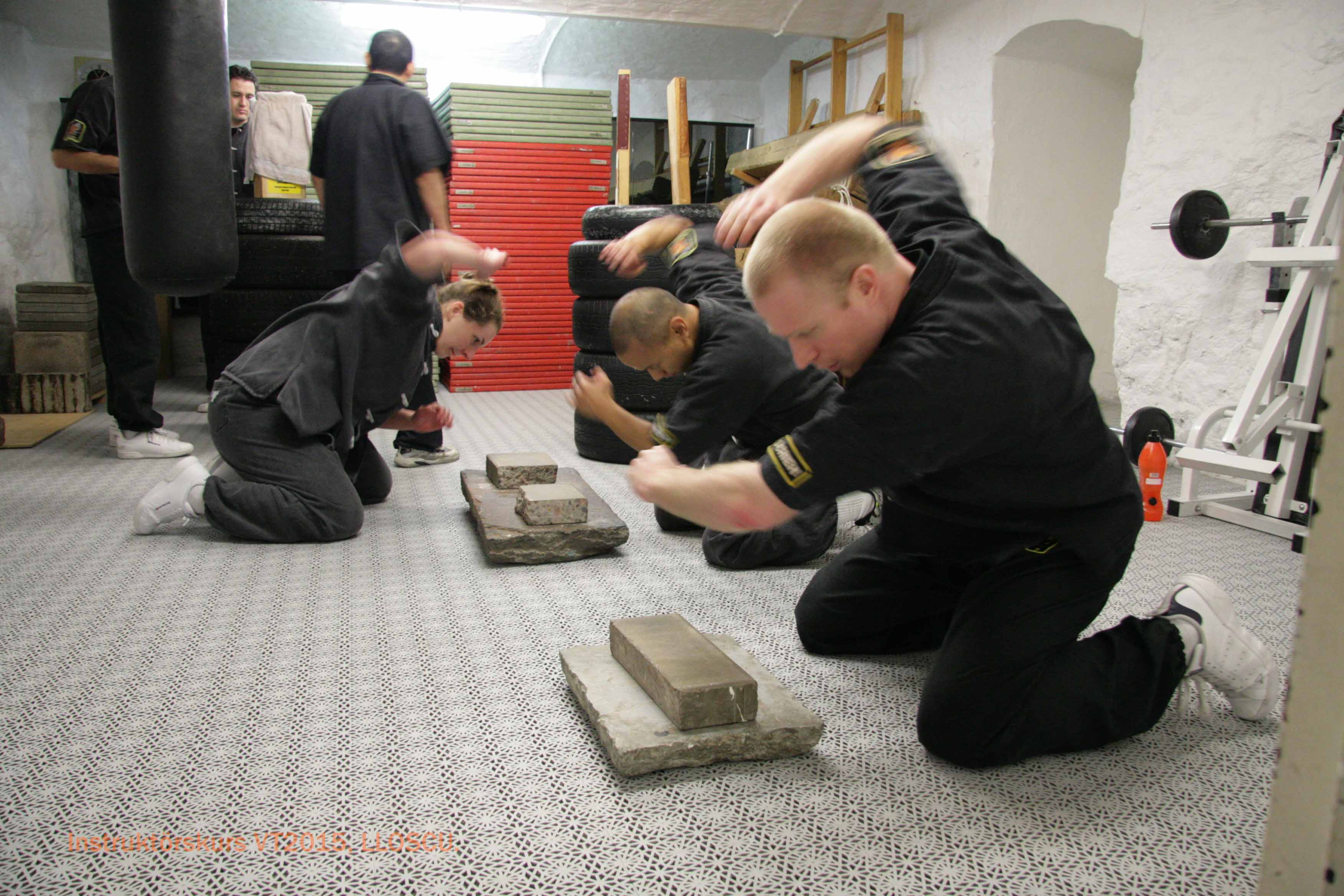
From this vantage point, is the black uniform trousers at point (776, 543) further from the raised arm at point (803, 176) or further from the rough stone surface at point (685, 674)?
the raised arm at point (803, 176)

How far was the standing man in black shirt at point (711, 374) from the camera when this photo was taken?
2406mm

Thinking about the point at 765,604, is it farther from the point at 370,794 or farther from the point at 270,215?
the point at 270,215

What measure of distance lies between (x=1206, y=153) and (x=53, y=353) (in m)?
6.32

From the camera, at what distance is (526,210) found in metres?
6.88

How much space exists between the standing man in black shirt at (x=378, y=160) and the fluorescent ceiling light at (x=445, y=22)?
3.99m

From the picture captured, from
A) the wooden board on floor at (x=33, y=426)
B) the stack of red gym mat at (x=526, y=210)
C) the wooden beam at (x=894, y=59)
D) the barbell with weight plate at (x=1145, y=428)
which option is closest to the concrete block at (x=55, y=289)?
the wooden board on floor at (x=33, y=426)

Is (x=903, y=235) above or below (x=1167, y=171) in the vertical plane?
below

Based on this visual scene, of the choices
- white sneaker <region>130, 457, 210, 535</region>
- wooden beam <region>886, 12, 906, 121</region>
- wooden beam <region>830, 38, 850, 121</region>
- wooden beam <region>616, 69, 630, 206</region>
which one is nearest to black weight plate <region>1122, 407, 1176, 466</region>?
wooden beam <region>886, 12, 906, 121</region>

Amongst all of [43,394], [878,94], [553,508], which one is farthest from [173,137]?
[878,94]

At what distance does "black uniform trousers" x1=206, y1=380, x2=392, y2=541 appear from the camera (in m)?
2.81

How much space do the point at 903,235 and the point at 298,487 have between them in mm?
2122

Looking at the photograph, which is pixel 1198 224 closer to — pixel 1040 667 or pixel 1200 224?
pixel 1200 224

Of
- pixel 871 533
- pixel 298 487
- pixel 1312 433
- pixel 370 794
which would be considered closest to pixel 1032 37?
pixel 1312 433

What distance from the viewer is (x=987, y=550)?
5.79ft
